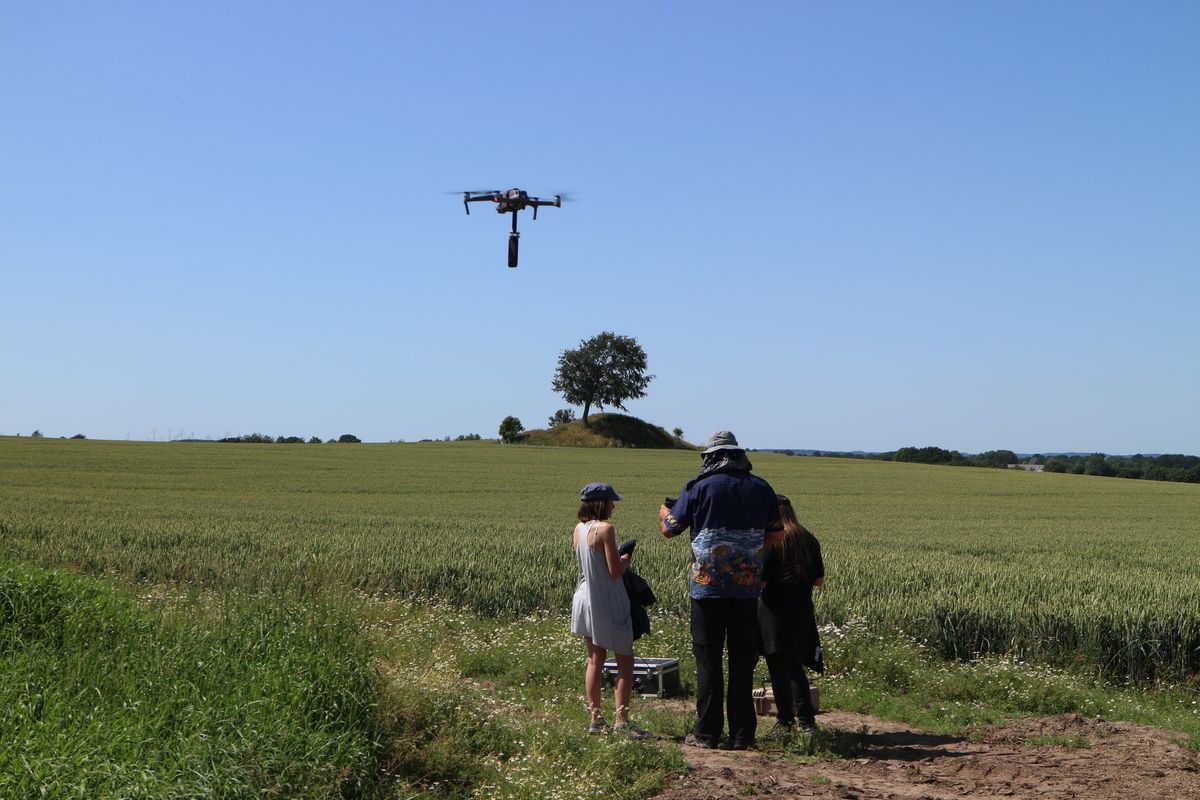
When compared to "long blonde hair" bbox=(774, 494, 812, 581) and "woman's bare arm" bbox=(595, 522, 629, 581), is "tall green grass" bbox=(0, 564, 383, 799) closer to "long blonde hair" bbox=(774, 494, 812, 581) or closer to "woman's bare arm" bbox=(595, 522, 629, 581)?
"woman's bare arm" bbox=(595, 522, 629, 581)

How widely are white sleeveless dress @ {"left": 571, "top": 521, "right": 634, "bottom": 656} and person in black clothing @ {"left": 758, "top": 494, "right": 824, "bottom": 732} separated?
114 centimetres

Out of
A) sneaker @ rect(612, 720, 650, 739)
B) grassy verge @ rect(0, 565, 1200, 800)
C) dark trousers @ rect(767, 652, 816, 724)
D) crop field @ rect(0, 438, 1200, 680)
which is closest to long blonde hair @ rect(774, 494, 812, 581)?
dark trousers @ rect(767, 652, 816, 724)

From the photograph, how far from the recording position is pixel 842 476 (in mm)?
61625

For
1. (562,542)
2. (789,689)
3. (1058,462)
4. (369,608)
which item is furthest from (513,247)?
(1058,462)

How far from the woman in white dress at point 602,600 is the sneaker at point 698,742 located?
0.36 metres

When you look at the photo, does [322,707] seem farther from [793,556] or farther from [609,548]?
[793,556]

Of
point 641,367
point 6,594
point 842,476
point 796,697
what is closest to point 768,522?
point 796,697

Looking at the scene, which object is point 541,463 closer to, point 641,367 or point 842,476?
point 842,476

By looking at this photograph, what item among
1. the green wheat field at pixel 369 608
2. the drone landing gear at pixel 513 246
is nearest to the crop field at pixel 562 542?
the green wheat field at pixel 369 608

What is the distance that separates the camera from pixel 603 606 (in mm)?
8180

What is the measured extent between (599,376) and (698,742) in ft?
307

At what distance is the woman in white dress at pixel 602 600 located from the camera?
807 cm

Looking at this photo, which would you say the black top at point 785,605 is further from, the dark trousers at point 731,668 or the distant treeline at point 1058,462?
the distant treeline at point 1058,462

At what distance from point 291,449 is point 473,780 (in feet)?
220
